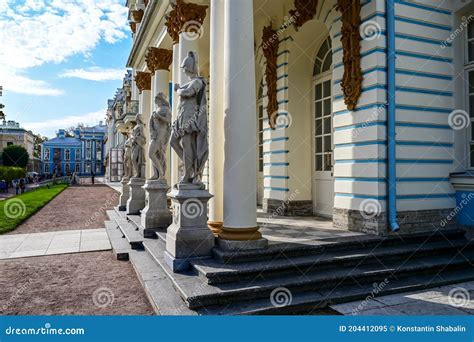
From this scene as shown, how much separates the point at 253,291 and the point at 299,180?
4.83m

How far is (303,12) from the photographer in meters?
7.80

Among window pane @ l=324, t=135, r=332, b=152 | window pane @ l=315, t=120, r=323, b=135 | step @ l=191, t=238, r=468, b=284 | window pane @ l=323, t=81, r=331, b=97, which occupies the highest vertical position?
window pane @ l=323, t=81, r=331, b=97

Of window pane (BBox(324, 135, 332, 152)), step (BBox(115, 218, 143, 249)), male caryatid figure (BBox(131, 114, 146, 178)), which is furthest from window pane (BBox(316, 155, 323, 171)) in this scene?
male caryatid figure (BBox(131, 114, 146, 178))

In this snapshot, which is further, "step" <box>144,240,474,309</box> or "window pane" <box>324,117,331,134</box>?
"window pane" <box>324,117,331,134</box>

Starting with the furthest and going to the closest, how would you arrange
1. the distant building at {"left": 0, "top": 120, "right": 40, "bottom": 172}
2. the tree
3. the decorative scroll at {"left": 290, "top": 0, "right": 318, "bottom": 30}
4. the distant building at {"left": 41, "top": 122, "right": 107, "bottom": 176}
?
the distant building at {"left": 41, "top": 122, "right": 107, "bottom": 176} → the distant building at {"left": 0, "top": 120, "right": 40, "bottom": 172} → the tree → the decorative scroll at {"left": 290, "top": 0, "right": 318, "bottom": 30}

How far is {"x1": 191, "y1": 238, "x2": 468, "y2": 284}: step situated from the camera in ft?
14.7

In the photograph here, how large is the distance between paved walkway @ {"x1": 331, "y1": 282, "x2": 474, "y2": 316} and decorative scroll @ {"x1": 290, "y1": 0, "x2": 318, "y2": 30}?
605 cm

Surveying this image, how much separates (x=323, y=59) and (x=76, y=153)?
8137cm

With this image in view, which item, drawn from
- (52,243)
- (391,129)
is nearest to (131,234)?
(52,243)

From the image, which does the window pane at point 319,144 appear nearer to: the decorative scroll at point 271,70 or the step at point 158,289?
the decorative scroll at point 271,70

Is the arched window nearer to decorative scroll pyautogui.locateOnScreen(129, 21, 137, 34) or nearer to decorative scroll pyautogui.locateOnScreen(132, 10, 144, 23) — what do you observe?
decorative scroll pyautogui.locateOnScreen(132, 10, 144, 23)

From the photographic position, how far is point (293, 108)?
876 cm

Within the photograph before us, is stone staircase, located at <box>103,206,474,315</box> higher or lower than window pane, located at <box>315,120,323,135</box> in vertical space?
lower

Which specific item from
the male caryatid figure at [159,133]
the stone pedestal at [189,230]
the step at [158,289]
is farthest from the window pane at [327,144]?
the step at [158,289]
